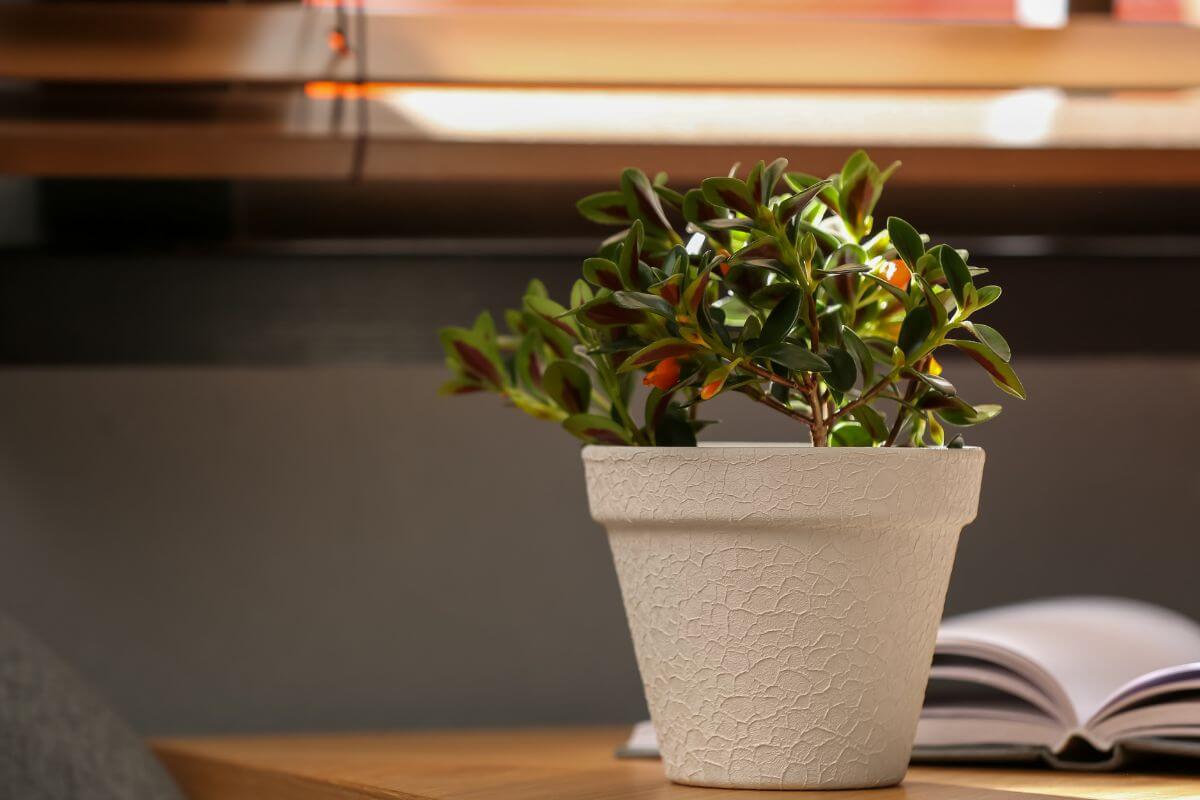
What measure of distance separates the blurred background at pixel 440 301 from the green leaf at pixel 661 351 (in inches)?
16.8

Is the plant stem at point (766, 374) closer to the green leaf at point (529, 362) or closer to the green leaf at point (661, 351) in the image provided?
the green leaf at point (661, 351)

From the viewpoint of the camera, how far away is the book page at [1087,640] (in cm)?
76

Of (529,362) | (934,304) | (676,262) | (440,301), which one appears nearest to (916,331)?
(934,304)

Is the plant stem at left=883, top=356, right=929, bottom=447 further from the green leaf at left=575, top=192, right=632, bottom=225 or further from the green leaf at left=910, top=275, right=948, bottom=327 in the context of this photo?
the green leaf at left=575, top=192, right=632, bottom=225

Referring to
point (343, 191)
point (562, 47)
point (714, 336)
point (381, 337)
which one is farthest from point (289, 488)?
point (714, 336)

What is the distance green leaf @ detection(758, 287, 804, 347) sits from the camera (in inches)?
23.5

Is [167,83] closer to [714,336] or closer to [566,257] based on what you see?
[566,257]

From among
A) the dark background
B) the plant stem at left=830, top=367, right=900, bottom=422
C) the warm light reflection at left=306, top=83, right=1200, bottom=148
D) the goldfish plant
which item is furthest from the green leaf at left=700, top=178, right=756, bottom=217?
the dark background

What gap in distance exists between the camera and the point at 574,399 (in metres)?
0.70

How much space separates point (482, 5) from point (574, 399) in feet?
1.68

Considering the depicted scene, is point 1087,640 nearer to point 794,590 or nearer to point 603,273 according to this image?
point 794,590

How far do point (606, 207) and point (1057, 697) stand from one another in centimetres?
39

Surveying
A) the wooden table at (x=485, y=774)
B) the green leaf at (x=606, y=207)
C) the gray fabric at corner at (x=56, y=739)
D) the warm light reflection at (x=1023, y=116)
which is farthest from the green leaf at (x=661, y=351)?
the warm light reflection at (x=1023, y=116)

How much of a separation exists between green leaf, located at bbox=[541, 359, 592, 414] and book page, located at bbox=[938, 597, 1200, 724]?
0.89ft
